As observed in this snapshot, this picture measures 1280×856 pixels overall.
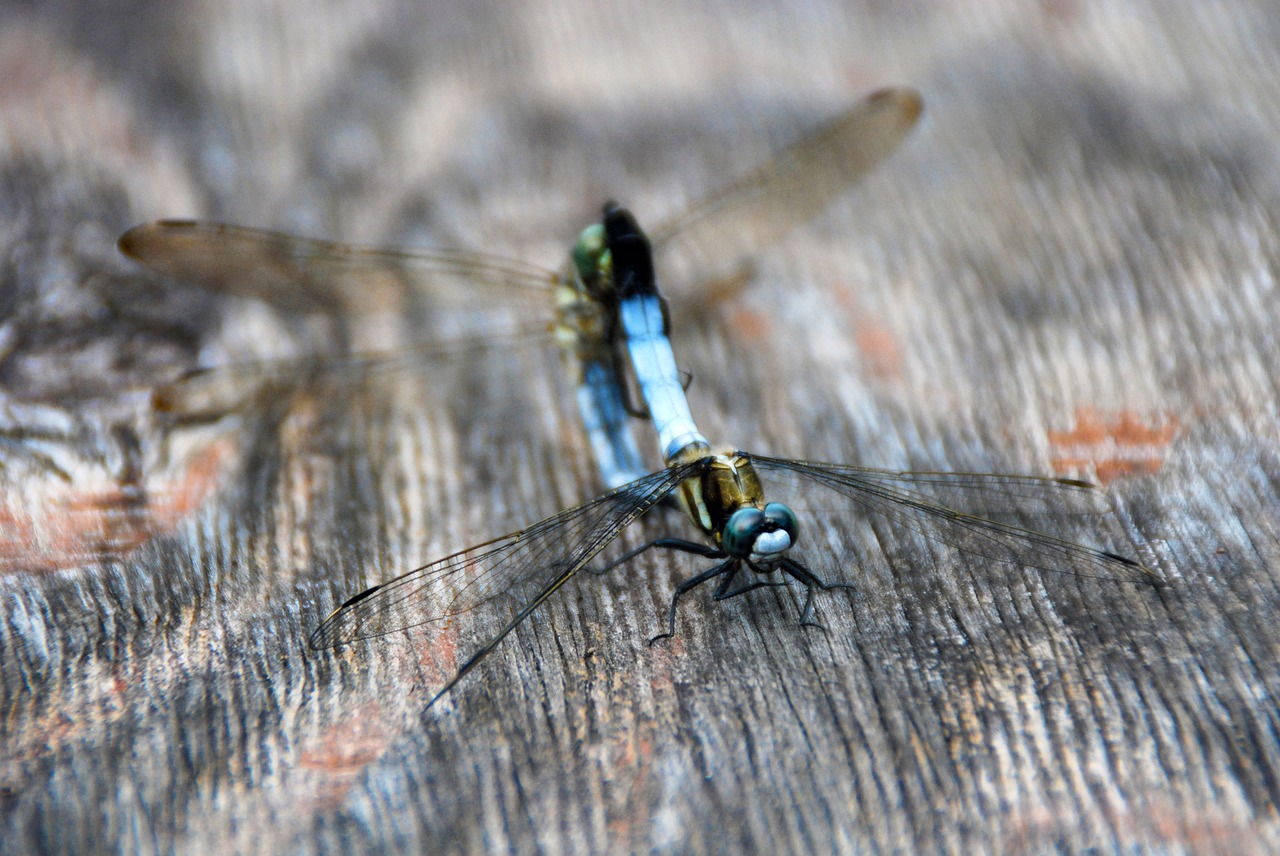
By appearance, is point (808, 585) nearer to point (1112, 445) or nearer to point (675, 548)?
point (675, 548)

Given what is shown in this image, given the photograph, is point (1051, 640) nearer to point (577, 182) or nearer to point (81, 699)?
point (81, 699)

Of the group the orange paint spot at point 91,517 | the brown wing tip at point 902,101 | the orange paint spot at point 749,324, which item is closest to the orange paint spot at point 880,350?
the orange paint spot at point 749,324

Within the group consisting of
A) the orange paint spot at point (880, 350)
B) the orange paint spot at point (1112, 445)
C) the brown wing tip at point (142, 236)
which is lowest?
the orange paint spot at point (1112, 445)

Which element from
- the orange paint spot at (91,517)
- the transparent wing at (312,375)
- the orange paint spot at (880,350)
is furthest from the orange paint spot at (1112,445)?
the orange paint spot at (91,517)

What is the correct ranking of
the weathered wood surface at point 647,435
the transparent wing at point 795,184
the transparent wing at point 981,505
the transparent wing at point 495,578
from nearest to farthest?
the weathered wood surface at point 647,435 → the transparent wing at point 495,578 → the transparent wing at point 981,505 → the transparent wing at point 795,184

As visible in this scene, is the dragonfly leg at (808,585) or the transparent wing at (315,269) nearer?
the dragonfly leg at (808,585)

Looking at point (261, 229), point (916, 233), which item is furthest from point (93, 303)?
point (916, 233)

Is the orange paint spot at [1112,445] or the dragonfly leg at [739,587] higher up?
the orange paint spot at [1112,445]

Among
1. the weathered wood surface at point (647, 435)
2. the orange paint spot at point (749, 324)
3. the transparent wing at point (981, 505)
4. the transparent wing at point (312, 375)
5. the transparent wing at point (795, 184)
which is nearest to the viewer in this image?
the weathered wood surface at point (647, 435)

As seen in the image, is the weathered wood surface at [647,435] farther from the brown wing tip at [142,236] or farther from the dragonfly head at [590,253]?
the dragonfly head at [590,253]
